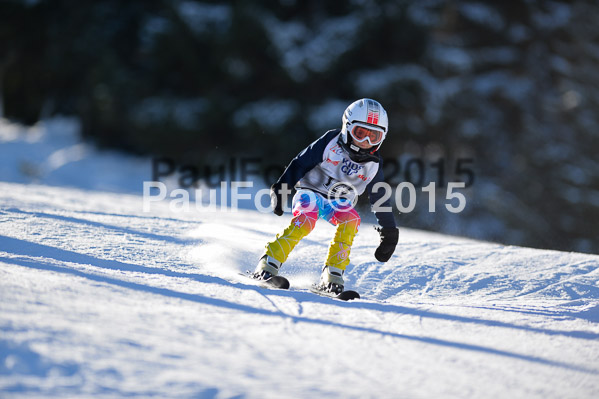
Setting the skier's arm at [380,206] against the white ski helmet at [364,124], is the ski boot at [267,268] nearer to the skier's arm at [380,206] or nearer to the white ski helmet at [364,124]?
the skier's arm at [380,206]

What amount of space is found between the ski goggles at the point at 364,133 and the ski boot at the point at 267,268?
903 mm

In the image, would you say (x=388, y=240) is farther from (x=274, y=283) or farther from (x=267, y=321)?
(x=267, y=321)

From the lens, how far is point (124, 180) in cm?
1469

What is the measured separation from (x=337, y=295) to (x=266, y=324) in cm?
90

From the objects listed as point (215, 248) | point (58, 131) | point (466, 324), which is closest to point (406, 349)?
point (466, 324)

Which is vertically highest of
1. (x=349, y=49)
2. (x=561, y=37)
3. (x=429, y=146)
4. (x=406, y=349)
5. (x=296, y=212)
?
(x=561, y=37)

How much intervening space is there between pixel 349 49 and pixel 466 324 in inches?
437

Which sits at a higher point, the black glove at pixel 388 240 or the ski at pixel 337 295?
the black glove at pixel 388 240

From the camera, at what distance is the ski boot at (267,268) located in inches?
135

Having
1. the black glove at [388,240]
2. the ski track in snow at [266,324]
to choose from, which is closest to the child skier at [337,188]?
the black glove at [388,240]

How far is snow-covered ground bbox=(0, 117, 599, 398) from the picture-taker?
1907 millimetres

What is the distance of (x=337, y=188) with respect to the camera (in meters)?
3.64

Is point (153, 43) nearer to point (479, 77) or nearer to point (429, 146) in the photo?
point (429, 146)

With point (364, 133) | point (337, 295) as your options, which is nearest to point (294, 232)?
point (337, 295)
